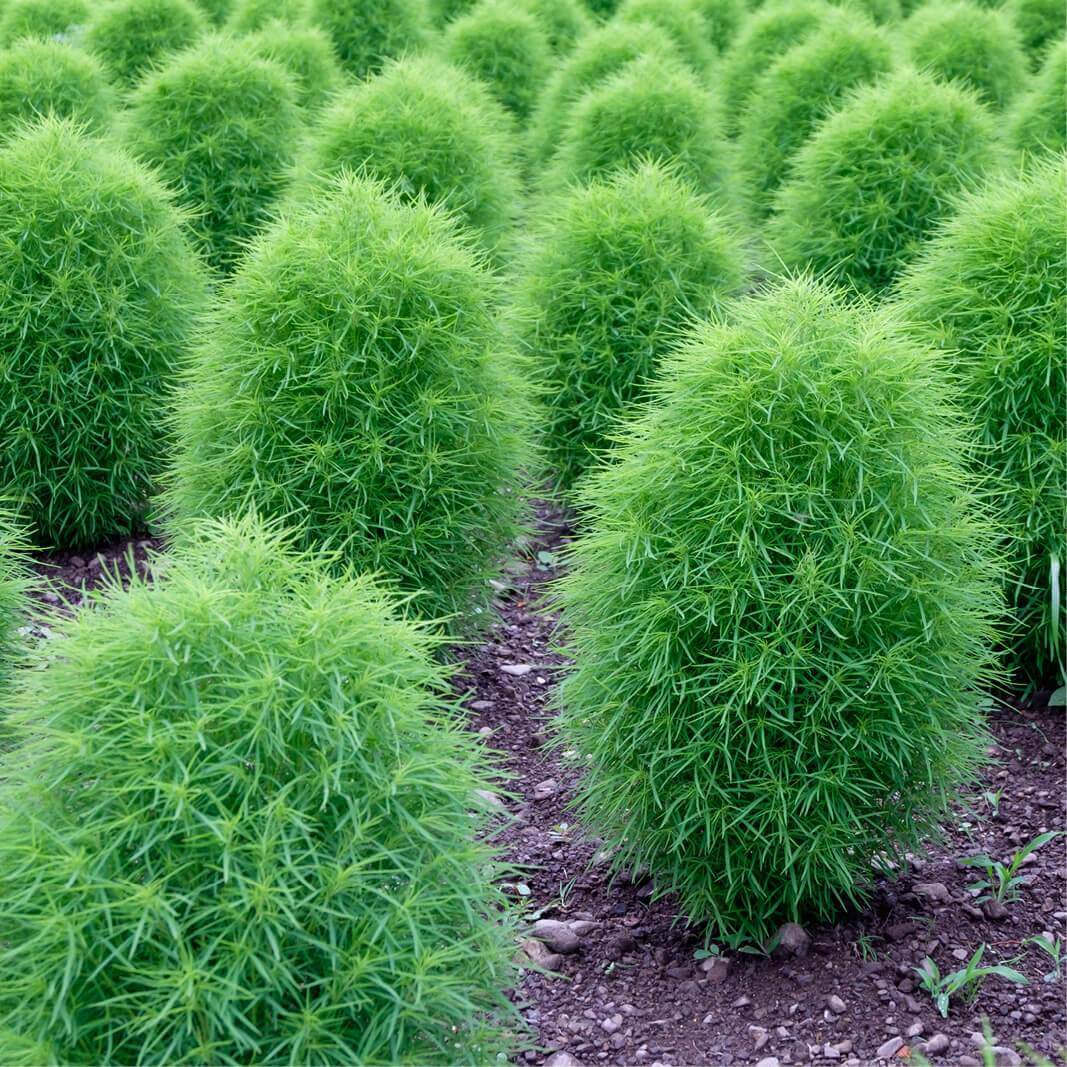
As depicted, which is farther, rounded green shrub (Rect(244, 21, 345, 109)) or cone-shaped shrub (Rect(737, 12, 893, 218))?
rounded green shrub (Rect(244, 21, 345, 109))

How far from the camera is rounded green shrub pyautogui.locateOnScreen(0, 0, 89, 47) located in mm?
7090

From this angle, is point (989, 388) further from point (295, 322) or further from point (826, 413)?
point (295, 322)

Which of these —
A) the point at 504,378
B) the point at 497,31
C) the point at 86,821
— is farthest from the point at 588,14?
the point at 86,821

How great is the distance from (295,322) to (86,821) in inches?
60.2

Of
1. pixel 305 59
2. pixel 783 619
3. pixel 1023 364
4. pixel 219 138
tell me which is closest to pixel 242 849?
pixel 783 619

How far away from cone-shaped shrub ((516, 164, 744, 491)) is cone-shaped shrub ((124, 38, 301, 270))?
140 cm

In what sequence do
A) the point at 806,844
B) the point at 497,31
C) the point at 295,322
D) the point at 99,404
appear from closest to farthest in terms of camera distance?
the point at 806,844
the point at 295,322
the point at 99,404
the point at 497,31

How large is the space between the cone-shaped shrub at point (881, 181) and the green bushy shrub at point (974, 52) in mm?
1671

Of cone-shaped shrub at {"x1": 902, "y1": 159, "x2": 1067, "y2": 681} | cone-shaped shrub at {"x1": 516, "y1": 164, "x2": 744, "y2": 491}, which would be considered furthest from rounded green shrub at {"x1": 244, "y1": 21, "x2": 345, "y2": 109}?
cone-shaped shrub at {"x1": 902, "y1": 159, "x2": 1067, "y2": 681}

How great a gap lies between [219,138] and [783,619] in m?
3.61

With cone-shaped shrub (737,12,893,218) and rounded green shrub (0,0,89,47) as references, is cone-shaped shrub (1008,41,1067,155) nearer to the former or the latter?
cone-shaped shrub (737,12,893,218)

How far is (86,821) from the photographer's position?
1.80 meters

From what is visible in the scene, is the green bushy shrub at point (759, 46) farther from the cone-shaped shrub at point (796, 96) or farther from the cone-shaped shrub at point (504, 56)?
the cone-shaped shrub at point (504, 56)

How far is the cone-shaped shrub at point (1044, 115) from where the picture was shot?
5.32m
